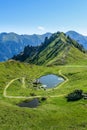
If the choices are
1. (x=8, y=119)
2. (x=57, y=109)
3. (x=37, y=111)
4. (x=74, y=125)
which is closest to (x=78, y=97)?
(x=57, y=109)

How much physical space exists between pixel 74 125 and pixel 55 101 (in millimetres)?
45983

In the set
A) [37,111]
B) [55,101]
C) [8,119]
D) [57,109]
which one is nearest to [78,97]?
[55,101]

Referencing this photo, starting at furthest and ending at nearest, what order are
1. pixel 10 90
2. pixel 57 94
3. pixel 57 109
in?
1. pixel 10 90
2. pixel 57 94
3. pixel 57 109

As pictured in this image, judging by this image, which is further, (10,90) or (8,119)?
(10,90)

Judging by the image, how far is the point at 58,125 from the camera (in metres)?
109

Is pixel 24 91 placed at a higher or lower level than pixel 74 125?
higher

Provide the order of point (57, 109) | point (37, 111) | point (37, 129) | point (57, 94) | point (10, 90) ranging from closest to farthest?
point (37, 129), point (37, 111), point (57, 109), point (57, 94), point (10, 90)

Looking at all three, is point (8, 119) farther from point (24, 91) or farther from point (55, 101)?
point (24, 91)

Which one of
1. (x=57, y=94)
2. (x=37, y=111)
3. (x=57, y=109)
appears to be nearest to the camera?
(x=37, y=111)

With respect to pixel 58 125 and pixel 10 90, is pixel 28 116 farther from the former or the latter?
pixel 10 90

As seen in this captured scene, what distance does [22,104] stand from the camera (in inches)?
5930

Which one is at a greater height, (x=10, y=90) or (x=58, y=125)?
(x=10, y=90)

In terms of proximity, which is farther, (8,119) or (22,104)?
(22,104)

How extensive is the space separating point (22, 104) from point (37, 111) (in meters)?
27.4
